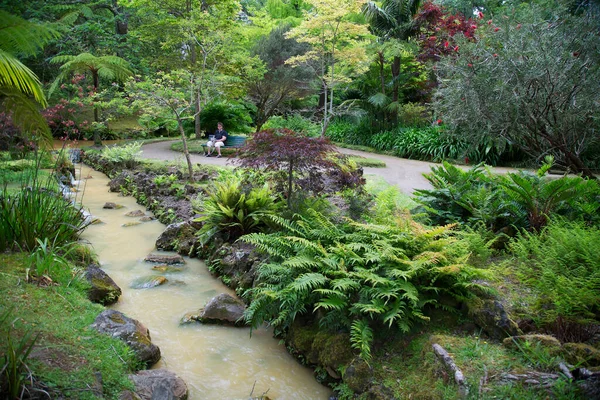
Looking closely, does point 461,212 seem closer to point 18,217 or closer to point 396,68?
point 18,217

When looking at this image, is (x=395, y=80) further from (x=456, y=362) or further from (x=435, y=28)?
(x=456, y=362)

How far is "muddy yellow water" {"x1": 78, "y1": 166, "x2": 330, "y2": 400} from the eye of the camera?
3861 mm

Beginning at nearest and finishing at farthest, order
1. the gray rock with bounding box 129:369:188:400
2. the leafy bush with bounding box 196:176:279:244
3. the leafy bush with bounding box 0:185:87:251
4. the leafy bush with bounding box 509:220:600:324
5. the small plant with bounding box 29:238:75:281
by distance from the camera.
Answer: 1. the gray rock with bounding box 129:369:188:400
2. the leafy bush with bounding box 509:220:600:324
3. the small plant with bounding box 29:238:75:281
4. the leafy bush with bounding box 0:185:87:251
5. the leafy bush with bounding box 196:176:279:244


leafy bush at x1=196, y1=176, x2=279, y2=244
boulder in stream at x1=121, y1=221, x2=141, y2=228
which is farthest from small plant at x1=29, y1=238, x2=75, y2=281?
boulder in stream at x1=121, y1=221, x2=141, y2=228

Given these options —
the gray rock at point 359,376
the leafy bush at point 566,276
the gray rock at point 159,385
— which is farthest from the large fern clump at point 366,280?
the gray rock at point 159,385

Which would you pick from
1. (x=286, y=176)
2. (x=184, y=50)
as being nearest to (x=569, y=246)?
(x=286, y=176)

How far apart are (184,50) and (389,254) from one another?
56.4 feet

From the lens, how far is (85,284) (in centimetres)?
474

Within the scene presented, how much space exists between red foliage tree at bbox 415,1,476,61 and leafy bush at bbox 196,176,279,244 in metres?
11.7

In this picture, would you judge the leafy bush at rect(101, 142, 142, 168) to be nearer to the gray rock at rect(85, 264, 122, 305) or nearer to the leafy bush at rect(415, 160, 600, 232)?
the gray rock at rect(85, 264, 122, 305)

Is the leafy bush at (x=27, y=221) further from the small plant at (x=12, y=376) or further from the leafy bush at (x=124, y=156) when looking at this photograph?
the leafy bush at (x=124, y=156)

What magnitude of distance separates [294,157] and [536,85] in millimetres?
3621

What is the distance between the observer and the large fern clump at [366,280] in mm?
3840

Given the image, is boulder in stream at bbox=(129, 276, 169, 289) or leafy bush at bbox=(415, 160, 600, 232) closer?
leafy bush at bbox=(415, 160, 600, 232)
